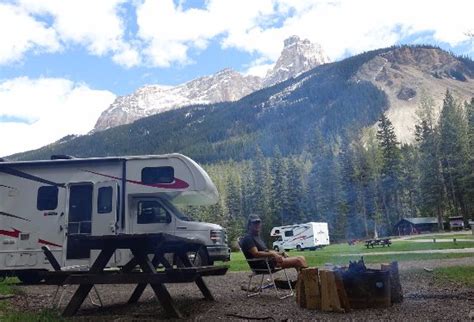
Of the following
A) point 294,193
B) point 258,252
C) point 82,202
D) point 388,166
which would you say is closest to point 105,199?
point 82,202

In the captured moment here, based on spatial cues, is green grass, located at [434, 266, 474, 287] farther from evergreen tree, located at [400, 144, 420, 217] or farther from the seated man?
evergreen tree, located at [400, 144, 420, 217]

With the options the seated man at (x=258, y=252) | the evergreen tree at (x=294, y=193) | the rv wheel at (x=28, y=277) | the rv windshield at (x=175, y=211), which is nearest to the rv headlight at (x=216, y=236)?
the rv windshield at (x=175, y=211)

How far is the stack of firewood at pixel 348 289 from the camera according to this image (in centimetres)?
548

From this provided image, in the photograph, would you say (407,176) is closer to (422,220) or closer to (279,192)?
(279,192)

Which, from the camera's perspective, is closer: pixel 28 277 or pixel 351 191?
pixel 28 277

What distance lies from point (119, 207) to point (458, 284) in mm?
7263

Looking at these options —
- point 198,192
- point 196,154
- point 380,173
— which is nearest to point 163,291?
point 198,192

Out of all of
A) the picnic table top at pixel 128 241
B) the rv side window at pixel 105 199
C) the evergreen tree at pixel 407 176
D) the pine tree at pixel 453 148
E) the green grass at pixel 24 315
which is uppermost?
the pine tree at pixel 453 148

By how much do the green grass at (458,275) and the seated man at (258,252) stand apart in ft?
8.87

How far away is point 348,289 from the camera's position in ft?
18.2

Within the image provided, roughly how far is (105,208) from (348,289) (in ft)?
22.7

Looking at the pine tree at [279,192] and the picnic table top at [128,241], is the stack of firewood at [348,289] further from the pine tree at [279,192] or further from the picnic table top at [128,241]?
the pine tree at [279,192]

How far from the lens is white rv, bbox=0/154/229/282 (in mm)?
10695

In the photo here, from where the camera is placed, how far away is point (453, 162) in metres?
42.7
